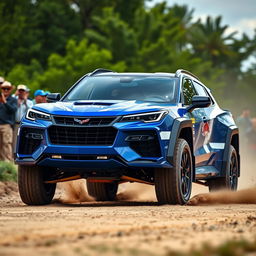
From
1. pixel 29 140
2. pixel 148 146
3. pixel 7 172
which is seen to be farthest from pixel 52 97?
pixel 7 172

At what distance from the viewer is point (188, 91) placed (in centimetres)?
1291

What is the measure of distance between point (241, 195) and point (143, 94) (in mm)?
2300

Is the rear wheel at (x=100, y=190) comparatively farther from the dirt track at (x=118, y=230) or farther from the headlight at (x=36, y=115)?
the dirt track at (x=118, y=230)

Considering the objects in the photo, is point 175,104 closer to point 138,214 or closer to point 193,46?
point 138,214

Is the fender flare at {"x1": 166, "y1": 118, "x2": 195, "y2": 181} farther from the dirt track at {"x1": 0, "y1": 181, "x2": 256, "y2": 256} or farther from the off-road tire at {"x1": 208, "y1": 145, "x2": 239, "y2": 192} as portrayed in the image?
the off-road tire at {"x1": 208, "y1": 145, "x2": 239, "y2": 192}

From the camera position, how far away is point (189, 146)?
12352 millimetres

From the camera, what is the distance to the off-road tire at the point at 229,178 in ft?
45.9

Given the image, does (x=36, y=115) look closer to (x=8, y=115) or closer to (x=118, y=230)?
(x=118, y=230)

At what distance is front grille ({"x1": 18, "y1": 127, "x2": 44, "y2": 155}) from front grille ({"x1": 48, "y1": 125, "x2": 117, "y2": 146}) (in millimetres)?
175

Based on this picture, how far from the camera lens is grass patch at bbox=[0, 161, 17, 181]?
1603 cm

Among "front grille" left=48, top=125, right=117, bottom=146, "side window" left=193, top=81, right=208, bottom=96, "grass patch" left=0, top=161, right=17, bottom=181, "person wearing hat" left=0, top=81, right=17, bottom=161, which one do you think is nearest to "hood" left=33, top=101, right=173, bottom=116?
"front grille" left=48, top=125, right=117, bottom=146

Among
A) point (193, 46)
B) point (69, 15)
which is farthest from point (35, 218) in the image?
point (193, 46)

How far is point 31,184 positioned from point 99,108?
A: 1.27 metres

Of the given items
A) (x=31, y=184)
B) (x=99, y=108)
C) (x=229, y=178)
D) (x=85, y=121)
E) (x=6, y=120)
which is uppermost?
(x=99, y=108)
